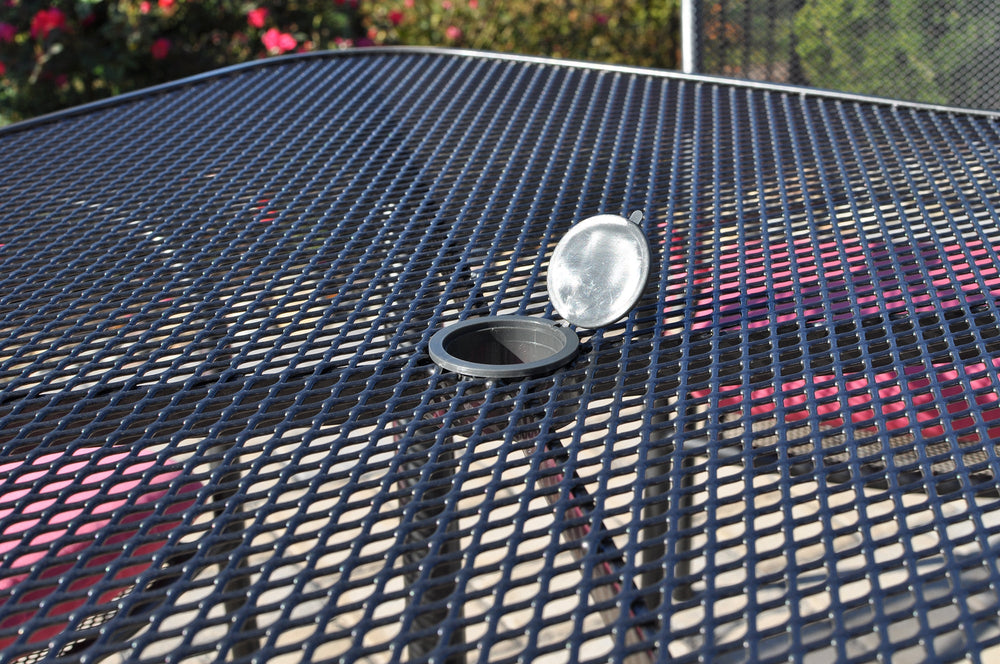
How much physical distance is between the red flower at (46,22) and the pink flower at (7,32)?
0.33 feet

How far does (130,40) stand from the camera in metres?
5.15

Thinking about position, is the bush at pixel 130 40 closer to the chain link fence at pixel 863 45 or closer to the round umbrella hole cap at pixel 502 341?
the chain link fence at pixel 863 45

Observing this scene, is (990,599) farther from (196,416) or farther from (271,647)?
(196,416)

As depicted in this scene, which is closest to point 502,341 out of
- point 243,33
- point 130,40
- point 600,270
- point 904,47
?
point 600,270

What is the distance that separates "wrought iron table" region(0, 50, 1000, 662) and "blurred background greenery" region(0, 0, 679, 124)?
12.5 ft

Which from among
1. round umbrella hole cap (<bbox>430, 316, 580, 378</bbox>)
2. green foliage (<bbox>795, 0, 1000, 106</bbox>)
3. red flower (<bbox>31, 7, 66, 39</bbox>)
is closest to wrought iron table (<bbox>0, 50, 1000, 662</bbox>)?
round umbrella hole cap (<bbox>430, 316, 580, 378</bbox>)

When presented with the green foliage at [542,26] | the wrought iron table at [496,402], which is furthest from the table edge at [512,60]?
the green foliage at [542,26]

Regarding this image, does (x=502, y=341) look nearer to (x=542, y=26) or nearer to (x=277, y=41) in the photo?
(x=277, y=41)

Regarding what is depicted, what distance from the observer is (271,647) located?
0.66 meters

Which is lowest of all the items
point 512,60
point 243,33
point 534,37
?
point 534,37

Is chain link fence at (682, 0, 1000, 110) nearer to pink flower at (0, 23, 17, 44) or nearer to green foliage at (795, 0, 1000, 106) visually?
green foliage at (795, 0, 1000, 106)

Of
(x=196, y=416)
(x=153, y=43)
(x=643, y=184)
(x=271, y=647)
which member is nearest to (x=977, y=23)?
(x=643, y=184)

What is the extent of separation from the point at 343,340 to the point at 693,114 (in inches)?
42.5

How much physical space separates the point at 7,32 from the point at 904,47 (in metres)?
4.31
